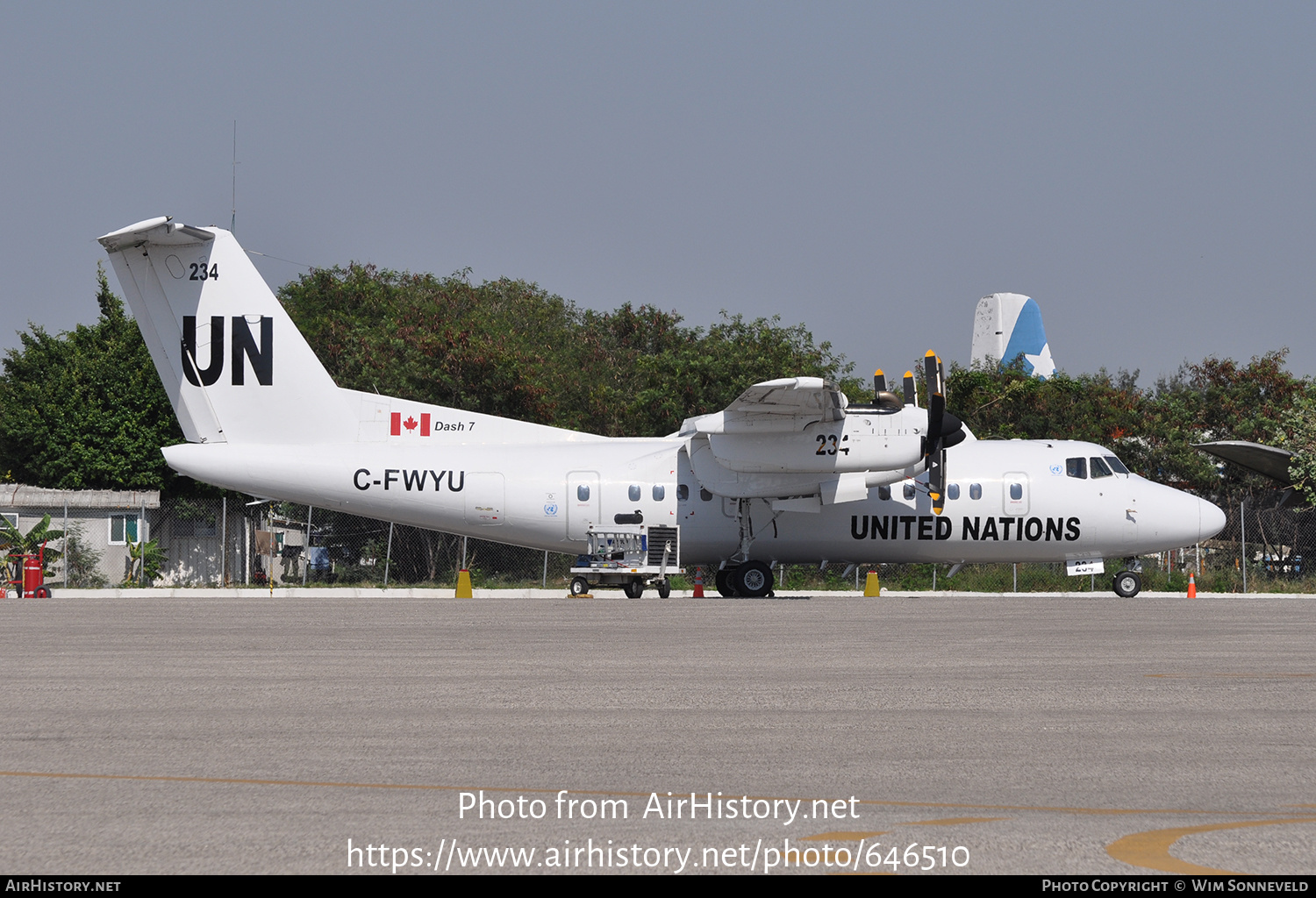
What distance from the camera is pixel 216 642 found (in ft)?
47.4

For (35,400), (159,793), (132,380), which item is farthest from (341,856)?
(35,400)

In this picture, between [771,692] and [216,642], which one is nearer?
[771,692]

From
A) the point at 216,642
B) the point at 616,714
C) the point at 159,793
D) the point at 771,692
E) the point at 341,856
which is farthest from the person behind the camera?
the point at 216,642

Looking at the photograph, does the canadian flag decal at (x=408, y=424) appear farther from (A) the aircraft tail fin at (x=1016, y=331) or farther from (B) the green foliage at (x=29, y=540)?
(A) the aircraft tail fin at (x=1016, y=331)

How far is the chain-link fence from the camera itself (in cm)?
3506

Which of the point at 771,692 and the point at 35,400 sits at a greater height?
the point at 35,400

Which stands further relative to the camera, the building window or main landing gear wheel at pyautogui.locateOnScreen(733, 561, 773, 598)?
the building window

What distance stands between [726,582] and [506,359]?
1734 cm

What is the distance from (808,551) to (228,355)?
41.8ft

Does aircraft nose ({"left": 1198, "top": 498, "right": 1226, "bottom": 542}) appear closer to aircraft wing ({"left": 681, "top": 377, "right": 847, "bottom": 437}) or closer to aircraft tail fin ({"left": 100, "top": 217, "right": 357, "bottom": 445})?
aircraft wing ({"left": 681, "top": 377, "right": 847, "bottom": 437})

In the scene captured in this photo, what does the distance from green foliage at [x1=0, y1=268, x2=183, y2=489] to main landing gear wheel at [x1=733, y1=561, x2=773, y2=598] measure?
74.1ft

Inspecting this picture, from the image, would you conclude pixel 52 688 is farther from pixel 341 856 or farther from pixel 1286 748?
pixel 1286 748

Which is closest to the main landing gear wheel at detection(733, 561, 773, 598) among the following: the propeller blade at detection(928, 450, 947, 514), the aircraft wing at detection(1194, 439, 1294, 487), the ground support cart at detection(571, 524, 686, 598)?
the ground support cart at detection(571, 524, 686, 598)
